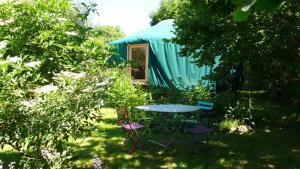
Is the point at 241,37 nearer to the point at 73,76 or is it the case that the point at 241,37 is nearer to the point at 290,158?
the point at 290,158

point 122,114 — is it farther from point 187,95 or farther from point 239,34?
point 187,95

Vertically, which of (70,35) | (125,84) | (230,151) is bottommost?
(230,151)

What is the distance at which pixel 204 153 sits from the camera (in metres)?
7.11

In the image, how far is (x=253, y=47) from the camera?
7.14m

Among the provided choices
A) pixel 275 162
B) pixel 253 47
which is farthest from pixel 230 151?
pixel 253 47

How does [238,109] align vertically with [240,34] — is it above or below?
below

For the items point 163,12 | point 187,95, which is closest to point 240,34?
point 187,95

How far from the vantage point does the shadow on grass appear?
640cm

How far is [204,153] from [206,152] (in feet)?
0.24

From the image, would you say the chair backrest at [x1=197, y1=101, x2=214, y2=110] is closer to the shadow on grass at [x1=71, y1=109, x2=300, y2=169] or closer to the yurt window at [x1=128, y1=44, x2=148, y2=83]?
the shadow on grass at [x1=71, y1=109, x2=300, y2=169]

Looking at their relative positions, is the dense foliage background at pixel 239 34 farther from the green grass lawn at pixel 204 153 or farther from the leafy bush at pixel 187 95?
the leafy bush at pixel 187 95

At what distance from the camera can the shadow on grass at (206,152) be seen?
640cm

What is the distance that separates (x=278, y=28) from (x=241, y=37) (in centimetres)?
66

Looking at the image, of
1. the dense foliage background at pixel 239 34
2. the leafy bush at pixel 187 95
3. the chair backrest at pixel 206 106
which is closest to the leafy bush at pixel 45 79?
the dense foliage background at pixel 239 34
